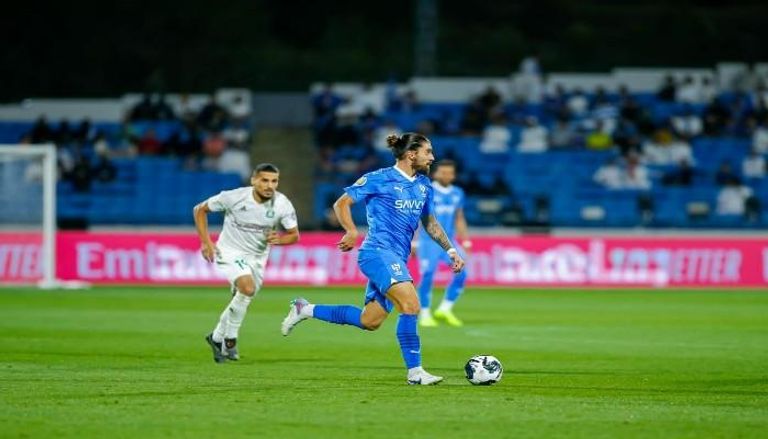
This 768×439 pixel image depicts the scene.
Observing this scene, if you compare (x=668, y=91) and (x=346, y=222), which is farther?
(x=668, y=91)

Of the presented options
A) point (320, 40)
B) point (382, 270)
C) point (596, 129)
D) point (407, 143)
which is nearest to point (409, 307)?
point (382, 270)

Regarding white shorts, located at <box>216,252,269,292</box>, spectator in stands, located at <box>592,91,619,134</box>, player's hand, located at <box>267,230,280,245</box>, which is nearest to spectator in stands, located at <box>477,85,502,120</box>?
spectator in stands, located at <box>592,91,619,134</box>

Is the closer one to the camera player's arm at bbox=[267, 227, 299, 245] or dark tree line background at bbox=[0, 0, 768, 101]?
player's arm at bbox=[267, 227, 299, 245]

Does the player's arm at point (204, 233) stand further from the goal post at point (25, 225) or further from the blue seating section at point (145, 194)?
the blue seating section at point (145, 194)

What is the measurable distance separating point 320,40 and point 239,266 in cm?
3566

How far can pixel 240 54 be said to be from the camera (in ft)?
151

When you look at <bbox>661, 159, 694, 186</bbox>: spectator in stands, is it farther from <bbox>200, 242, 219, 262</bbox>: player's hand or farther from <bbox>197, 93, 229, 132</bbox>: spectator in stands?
<bbox>200, 242, 219, 262</bbox>: player's hand

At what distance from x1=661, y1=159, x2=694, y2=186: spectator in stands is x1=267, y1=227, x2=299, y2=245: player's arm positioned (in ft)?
70.6

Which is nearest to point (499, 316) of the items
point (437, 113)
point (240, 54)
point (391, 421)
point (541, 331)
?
point (541, 331)

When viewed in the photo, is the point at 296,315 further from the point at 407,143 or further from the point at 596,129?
the point at 596,129

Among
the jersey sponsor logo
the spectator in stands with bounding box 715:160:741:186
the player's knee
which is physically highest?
the spectator in stands with bounding box 715:160:741:186

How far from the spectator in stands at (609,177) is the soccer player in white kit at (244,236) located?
816 inches

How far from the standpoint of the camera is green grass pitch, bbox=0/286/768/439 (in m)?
8.98

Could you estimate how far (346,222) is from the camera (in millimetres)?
11484
